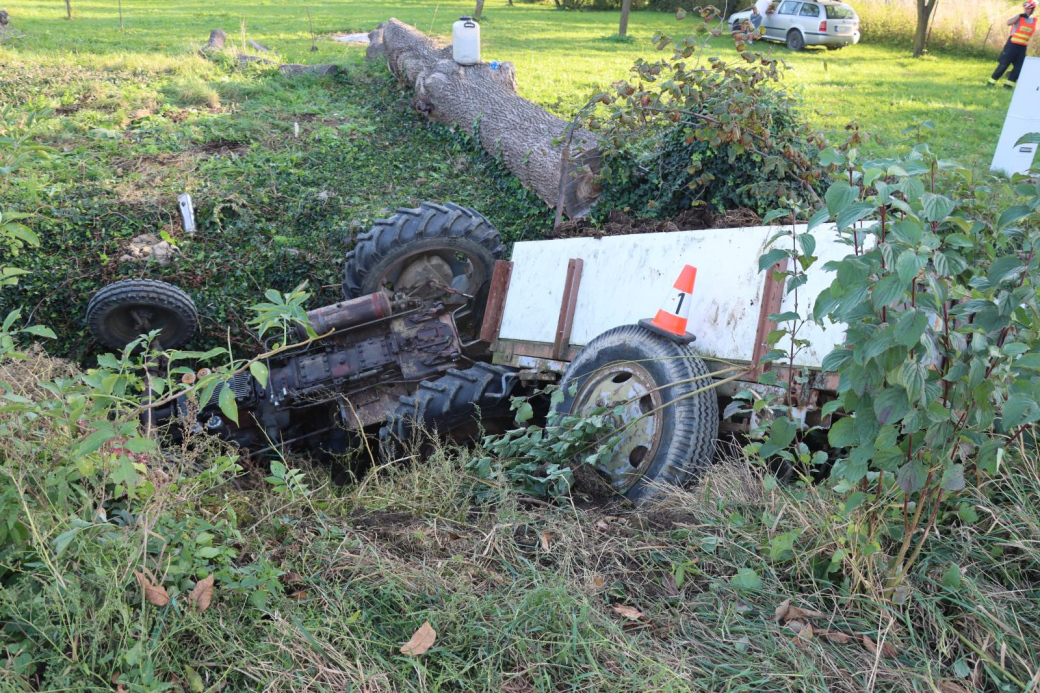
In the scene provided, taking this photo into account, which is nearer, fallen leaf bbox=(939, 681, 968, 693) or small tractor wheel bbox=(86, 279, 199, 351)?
fallen leaf bbox=(939, 681, 968, 693)

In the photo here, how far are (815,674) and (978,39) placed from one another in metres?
20.2

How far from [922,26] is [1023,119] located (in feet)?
44.9

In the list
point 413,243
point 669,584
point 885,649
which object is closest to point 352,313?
point 413,243

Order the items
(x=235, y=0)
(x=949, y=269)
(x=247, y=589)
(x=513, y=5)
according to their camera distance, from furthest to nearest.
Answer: (x=513, y=5) → (x=235, y=0) → (x=247, y=589) → (x=949, y=269)

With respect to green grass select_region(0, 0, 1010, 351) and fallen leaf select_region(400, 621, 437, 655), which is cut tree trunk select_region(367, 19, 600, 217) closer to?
green grass select_region(0, 0, 1010, 351)

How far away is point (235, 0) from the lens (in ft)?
71.6

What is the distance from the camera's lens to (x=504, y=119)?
360 inches

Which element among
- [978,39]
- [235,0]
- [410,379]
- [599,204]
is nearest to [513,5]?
[235,0]

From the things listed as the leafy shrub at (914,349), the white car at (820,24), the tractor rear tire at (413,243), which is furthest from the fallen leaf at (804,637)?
the white car at (820,24)

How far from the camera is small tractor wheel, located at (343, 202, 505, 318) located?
19.2ft

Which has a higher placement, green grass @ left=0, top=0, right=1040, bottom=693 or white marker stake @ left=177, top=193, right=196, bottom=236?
A: white marker stake @ left=177, top=193, right=196, bottom=236

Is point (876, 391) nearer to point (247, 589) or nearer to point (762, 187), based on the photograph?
point (247, 589)

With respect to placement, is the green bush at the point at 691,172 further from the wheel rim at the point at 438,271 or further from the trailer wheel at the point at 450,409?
the trailer wheel at the point at 450,409

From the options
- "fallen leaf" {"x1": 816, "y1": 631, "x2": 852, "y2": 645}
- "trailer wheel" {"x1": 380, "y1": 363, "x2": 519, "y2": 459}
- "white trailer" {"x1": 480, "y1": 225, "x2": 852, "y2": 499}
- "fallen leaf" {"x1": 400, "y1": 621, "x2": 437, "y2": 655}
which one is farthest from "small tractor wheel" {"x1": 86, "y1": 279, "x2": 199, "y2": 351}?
"fallen leaf" {"x1": 816, "y1": 631, "x2": 852, "y2": 645}
